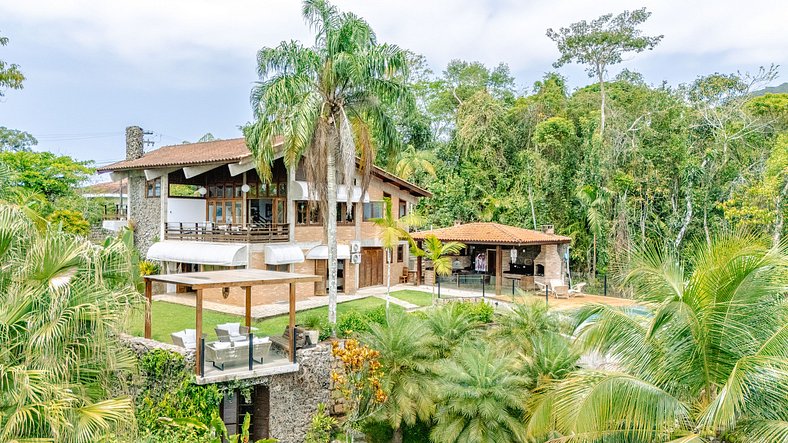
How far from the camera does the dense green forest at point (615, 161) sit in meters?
33.9

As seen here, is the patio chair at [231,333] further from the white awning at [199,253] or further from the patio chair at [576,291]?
the patio chair at [576,291]

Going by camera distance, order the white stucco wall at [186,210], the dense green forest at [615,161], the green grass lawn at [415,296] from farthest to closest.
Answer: the dense green forest at [615,161]
the white stucco wall at [186,210]
the green grass lawn at [415,296]

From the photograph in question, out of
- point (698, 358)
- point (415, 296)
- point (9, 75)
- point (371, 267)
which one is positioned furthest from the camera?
point (371, 267)

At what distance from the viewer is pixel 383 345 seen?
56.0ft

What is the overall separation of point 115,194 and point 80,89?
31.7 feet

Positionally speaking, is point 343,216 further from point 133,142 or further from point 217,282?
point 217,282

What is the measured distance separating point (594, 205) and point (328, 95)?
2209 centimetres

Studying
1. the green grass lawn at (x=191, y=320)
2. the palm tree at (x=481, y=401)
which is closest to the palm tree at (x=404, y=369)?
the palm tree at (x=481, y=401)

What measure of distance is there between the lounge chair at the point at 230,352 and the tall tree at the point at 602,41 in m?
29.3

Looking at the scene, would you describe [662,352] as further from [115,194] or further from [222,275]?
[115,194]

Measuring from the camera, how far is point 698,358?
8078mm

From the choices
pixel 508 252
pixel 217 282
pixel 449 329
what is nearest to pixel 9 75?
pixel 217 282

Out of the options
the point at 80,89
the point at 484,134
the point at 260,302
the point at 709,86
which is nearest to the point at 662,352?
the point at 260,302

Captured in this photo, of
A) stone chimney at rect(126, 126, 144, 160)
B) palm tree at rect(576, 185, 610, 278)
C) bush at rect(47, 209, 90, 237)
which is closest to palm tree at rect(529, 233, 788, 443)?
palm tree at rect(576, 185, 610, 278)
